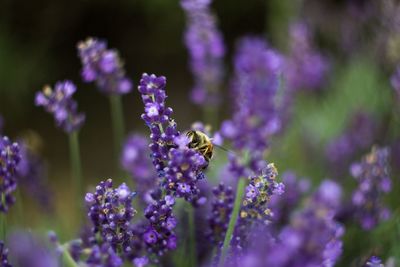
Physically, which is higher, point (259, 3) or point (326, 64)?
point (259, 3)

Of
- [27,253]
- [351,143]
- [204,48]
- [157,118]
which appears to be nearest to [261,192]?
[157,118]

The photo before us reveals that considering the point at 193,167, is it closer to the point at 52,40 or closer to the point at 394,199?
the point at 394,199

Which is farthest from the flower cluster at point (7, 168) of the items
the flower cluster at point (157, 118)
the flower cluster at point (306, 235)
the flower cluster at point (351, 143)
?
the flower cluster at point (351, 143)

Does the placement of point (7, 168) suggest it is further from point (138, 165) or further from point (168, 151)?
point (138, 165)

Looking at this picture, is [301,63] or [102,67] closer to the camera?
[102,67]

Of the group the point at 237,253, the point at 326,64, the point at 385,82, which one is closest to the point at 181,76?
the point at 326,64

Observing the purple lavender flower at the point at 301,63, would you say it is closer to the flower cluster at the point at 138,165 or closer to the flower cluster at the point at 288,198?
the flower cluster at the point at 288,198
